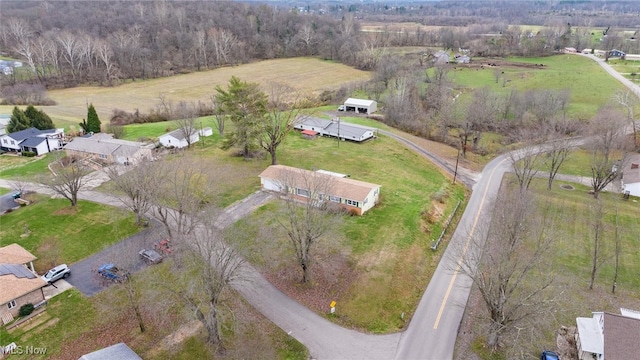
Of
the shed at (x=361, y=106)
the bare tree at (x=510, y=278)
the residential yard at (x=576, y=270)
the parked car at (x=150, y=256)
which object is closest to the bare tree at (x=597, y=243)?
the residential yard at (x=576, y=270)

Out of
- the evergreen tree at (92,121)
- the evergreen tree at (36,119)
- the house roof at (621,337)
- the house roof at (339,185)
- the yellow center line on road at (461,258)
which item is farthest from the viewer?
the evergreen tree at (92,121)

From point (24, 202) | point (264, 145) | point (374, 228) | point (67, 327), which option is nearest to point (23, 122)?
point (24, 202)

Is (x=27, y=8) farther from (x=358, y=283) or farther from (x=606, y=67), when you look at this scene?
(x=606, y=67)

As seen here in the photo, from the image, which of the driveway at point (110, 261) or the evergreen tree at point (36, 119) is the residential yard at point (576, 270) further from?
the evergreen tree at point (36, 119)

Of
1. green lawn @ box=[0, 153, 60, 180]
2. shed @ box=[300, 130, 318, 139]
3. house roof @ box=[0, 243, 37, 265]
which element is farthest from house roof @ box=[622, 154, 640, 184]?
green lawn @ box=[0, 153, 60, 180]

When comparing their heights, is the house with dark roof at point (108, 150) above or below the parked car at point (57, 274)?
above

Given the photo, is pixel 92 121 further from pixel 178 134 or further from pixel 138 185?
pixel 138 185

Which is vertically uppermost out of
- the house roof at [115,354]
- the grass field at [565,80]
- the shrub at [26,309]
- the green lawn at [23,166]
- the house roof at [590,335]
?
the grass field at [565,80]
